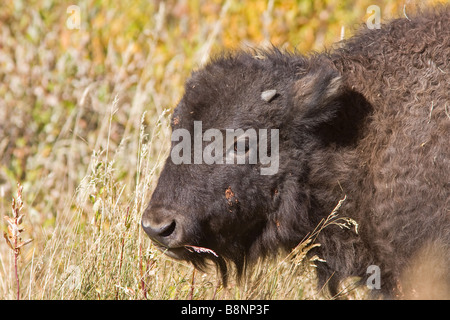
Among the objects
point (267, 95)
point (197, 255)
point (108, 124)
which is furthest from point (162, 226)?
point (108, 124)

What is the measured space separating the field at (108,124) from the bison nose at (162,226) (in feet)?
1.00

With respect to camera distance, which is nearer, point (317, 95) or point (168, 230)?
point (168, 230)

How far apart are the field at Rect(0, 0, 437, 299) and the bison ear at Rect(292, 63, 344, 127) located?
2.69ft

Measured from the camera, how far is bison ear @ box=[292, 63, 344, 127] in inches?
170

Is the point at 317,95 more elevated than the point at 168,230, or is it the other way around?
the point at 317,95

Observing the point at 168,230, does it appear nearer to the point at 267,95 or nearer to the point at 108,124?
the point at 267,95

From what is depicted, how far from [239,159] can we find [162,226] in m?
0.66

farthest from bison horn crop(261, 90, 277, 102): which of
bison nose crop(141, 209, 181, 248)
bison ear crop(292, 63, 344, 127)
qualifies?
bison nose crop(141, 209, 181, 248)

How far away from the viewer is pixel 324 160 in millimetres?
4418

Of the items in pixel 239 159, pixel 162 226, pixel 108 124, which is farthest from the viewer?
pixel 108 124

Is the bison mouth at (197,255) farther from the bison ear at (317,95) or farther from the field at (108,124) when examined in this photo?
the bison ear at (317,95)

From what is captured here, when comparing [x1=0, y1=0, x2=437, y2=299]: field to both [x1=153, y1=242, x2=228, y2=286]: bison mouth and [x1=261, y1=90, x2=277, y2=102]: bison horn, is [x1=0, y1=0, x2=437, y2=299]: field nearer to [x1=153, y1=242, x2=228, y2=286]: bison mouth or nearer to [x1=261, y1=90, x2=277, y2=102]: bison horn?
[x1=153, y1=242, x2=228, y2=286]: bison mouth

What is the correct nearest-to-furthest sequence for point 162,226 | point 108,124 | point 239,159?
point 162,226, point 239,159, point 108,124

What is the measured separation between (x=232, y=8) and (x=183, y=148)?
5609mm
